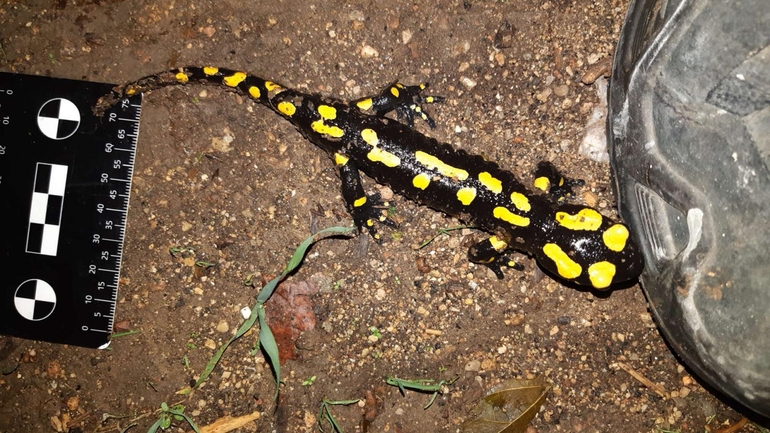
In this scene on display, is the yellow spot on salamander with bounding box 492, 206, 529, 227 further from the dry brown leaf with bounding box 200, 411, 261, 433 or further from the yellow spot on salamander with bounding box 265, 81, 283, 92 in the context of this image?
the dry brown leaf with bounding box 200, 411, 261, 433

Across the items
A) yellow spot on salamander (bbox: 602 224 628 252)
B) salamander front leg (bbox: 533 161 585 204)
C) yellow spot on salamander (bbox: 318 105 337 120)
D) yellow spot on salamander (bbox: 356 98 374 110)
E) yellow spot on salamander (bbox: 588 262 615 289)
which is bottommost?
yellow spot on salamander (bbox: 588 262 615 289)

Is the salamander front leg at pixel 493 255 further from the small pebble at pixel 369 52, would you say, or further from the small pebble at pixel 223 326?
the small pebble at pixel 223 326

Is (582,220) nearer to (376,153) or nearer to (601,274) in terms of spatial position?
(601,274)

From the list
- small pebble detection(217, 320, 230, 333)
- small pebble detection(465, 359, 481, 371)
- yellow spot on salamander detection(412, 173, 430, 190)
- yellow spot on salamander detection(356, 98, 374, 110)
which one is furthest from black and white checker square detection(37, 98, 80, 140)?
small pebble detection(465, 359, 481, 371)

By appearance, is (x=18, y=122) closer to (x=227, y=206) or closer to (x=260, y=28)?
(x=227, y=206)

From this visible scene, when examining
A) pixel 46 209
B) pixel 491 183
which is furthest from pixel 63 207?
pixel 491 183
